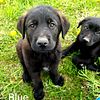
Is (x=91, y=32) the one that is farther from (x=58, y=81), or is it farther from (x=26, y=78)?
(x=26, y=78)

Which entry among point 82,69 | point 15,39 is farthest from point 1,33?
point 82,69

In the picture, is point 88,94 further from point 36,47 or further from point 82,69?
point 36,47

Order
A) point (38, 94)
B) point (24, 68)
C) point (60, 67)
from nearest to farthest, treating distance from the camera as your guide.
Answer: point (38, 94), point (24, 68), point (60, 67)

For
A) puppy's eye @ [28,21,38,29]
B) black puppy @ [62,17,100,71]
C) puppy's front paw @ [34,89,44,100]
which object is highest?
puppy's eye @ [28,21,38,29]

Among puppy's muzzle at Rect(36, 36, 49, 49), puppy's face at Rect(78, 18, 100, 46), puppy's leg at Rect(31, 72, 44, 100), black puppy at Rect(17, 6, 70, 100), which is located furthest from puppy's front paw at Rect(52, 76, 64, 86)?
puppy's muzzle at Rect(36, 36, 49, 49)

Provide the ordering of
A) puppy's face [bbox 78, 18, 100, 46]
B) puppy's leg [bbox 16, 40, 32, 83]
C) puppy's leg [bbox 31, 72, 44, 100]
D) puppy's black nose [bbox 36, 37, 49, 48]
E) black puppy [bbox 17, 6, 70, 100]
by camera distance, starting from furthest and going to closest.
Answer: puppy's face [bbox 78, 18, 100, 46] → puppy's leg [bbox 16, 40, 32, 83] → puppy's leg [bbox 31, 72, 44, 100] → black puppy [bbox 17, 6, 70, 100] → puppy's black nose [bbox 36, 37, 49, 48]

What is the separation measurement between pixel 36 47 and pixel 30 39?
165 millimetres

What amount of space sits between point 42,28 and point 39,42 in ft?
0.60

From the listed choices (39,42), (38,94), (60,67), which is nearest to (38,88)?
(38,94)

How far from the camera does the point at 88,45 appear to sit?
477 cm

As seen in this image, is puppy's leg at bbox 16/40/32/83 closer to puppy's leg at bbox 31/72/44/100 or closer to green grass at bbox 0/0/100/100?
green grass at bbox 0/0/100/100

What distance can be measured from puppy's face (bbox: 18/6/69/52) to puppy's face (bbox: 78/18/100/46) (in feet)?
2.24

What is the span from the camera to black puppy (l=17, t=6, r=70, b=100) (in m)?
4.02

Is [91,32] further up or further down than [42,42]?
further down
